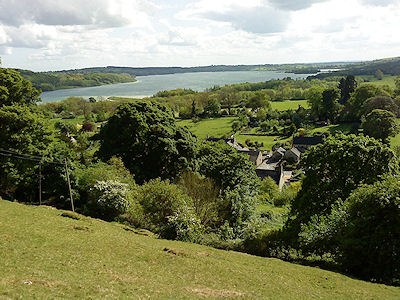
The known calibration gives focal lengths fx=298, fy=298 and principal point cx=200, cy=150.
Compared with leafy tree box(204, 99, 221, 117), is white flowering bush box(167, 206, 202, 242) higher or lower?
lower

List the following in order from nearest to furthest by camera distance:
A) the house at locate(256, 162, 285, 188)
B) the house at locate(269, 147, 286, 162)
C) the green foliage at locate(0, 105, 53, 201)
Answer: the green foliage at locate(0, 105, 53, 201) < the house at locate(256, 162, 285, 188) < the house at locate(269, 147, 286, 162)

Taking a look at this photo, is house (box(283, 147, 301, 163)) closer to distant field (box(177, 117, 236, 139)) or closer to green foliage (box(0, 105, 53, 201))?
distant field (box(177, 117, 236, 139))

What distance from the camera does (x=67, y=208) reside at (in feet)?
89.7

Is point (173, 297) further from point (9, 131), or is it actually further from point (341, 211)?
point (9, 131)

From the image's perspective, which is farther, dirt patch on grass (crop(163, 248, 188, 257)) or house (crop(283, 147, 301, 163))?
house (crop(283, 147, 301, 163))

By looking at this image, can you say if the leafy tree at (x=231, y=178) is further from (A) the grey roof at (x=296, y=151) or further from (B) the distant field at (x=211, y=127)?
(B) the distant field at (x=211, y=127)

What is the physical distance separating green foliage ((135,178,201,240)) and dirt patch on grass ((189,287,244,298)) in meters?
9.83

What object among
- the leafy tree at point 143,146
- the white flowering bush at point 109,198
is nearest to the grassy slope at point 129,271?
the white flowering bush at point 109,198

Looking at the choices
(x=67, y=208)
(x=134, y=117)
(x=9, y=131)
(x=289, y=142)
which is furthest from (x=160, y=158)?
(x=289, y=142)

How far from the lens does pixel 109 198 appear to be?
83.4ft

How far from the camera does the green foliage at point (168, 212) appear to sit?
2252cm

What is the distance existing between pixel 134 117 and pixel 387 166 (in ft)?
79.6

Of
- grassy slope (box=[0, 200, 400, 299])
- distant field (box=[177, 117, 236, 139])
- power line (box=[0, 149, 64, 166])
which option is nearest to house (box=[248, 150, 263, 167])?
distant field (box=[177, 117, 236, 139])

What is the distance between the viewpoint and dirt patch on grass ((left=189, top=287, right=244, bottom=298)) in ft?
39.3
